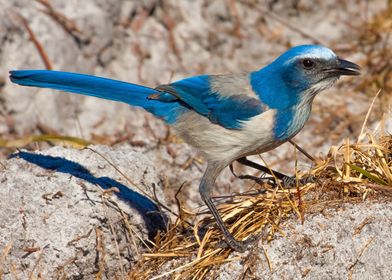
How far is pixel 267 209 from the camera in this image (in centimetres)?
502

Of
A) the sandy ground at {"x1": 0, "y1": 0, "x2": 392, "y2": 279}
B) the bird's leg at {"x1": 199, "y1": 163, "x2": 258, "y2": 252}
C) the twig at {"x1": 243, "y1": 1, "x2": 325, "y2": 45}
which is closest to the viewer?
the bird's leg at {"x1": 199, "y1": 163, "x2": 258, "y2": 252}

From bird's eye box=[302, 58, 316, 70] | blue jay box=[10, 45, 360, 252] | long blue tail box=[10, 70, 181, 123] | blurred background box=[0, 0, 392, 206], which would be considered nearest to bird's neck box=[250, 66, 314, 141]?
blue jay box=[10, 45, 360, 252]

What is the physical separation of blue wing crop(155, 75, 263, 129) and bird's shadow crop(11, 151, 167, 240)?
70 centimetres

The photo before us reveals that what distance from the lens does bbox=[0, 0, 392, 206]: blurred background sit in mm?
7668

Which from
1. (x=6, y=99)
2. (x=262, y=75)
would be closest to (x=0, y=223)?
(x=262, y=75)

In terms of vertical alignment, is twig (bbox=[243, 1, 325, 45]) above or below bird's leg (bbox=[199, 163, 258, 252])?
above

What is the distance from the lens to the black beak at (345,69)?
17.5ft

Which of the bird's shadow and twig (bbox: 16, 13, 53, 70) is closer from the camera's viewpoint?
the bird's shadow

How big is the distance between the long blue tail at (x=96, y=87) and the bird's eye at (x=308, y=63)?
3.10ft

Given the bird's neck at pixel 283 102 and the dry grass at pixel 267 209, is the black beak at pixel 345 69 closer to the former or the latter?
the bird's neck at pixel 283 102

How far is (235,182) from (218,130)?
4.72ft

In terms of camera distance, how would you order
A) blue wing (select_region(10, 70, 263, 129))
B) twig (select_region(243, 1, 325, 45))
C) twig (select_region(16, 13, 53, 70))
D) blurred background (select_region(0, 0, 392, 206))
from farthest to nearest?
1. twig (select_region(243, 1, 325, 45))
2. twig (select_region(16, 13, 53, 70))
3. blurred background (select_region(0, 0, 392, 206))
4. blue wing (select_region(10, 70, 263, 129))

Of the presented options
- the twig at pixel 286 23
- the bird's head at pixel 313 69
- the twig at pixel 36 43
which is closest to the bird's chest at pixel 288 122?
the bird's head at pixel 313 69

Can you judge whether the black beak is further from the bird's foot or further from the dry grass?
the bird's foot
